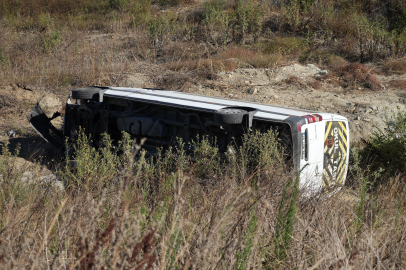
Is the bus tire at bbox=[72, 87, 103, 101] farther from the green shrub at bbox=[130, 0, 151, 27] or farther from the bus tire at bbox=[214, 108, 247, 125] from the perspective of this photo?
the green shrub at bbox=[130, 0, 151, 27]

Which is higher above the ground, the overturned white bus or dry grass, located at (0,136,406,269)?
the overturned white bus

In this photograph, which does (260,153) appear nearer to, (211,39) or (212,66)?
(212,66)

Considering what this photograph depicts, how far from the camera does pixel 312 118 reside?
5.40 metres

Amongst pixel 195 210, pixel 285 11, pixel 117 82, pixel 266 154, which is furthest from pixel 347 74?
pixel 195 210

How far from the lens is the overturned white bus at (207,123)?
5.30 m

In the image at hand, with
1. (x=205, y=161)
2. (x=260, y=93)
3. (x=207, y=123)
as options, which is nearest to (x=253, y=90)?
(x=260, y=93)

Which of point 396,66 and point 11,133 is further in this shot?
point 396,66

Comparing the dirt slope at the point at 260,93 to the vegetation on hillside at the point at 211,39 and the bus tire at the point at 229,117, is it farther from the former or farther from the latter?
the bus tire at the point at 229,117

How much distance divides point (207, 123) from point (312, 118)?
1.59m

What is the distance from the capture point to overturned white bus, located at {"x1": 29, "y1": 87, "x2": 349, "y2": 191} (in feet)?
17.4

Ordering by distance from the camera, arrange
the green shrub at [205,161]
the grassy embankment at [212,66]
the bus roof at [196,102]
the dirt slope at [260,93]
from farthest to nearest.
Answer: the dirt slope at [260,93] → the bus roof at [196,102] → the green shrub at [205,161] → the grassy embankment at [212,66]

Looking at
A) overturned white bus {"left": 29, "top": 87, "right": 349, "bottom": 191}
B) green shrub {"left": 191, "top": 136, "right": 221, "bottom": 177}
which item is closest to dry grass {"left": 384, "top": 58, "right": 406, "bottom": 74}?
overturned white bus {"left": 29, "top": 87, "right": 349, "bottom": 191}

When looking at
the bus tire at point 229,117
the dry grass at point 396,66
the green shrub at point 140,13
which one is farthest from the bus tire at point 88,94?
the green shrub at point 140,13

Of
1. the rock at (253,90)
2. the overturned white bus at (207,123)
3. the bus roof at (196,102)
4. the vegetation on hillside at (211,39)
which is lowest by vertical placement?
the overturned white bus at (207,123)
